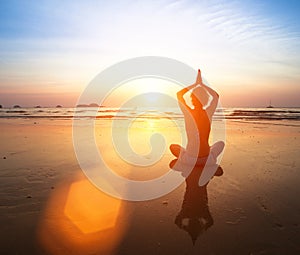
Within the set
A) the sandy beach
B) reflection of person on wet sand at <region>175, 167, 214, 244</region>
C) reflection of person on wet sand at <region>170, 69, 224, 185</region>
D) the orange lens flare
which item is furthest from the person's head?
the orange lens flare

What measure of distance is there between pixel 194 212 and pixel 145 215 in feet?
3.28

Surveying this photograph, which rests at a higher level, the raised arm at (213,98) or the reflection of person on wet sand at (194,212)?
the raised arm at (213,98)

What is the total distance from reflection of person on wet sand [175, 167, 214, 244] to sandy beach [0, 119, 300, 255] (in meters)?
0.02

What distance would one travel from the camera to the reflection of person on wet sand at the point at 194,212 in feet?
15.8

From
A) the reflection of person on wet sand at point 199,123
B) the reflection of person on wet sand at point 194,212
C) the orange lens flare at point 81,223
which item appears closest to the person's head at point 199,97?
the reflection of person on wet sand at point 199,123

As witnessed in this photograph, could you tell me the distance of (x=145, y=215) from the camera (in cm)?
539

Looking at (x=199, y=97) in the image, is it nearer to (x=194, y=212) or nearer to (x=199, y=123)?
(x=199, y=123)

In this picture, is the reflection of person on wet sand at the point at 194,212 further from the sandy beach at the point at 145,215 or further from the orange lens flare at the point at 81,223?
the orange lens flare at the point at 81,223

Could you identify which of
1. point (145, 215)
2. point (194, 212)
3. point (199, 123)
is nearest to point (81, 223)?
point (145, 215)

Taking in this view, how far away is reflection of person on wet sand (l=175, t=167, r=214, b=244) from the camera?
15.8 ft

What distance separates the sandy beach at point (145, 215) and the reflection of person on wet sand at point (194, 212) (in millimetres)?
22

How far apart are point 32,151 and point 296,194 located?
994cm

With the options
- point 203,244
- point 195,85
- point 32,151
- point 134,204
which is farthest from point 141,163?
point 203,244

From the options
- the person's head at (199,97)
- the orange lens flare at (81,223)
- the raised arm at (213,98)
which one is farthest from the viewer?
the raised arm at (213,98)
